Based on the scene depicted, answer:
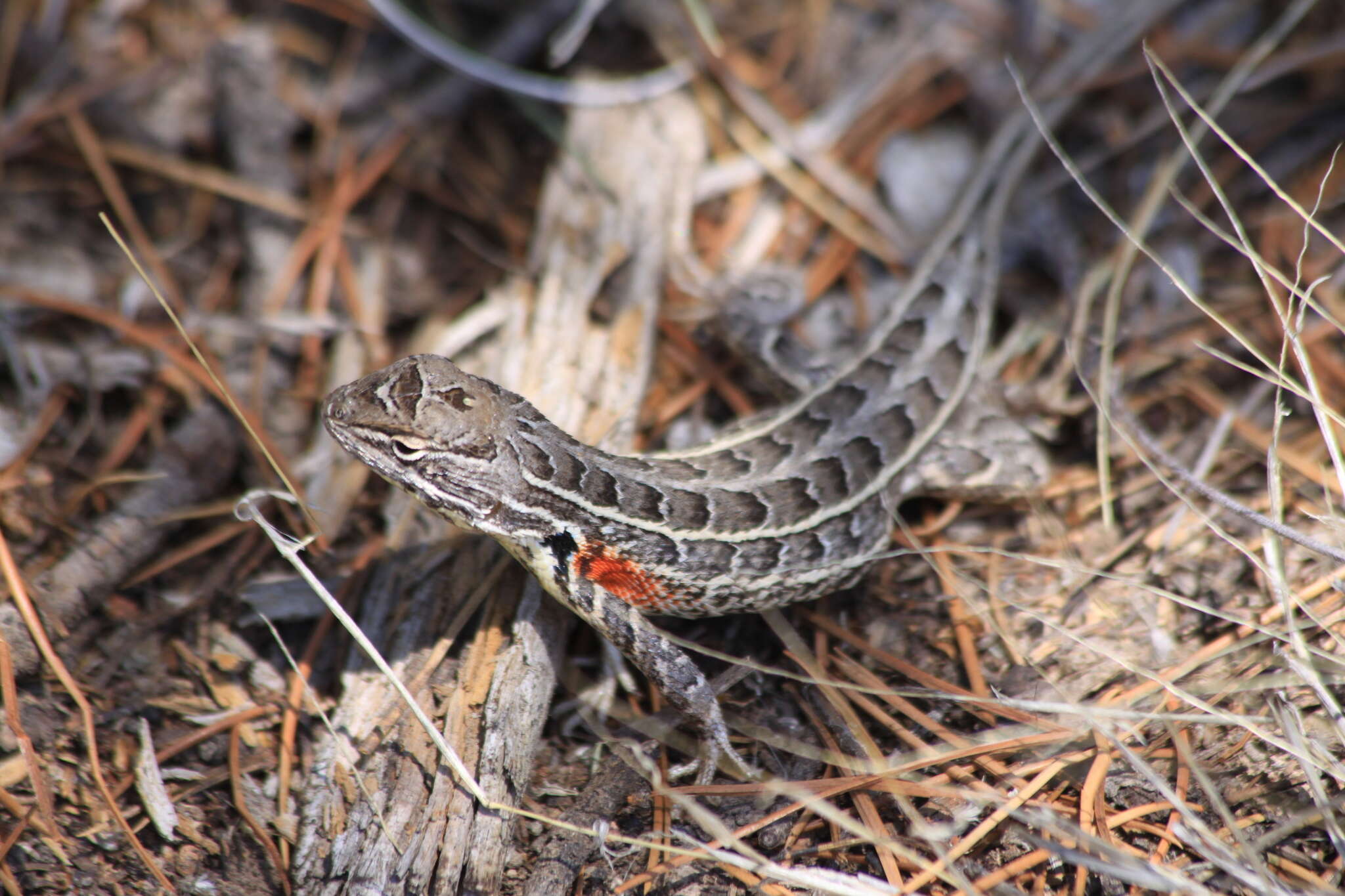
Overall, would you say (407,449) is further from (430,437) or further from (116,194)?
(116,194)

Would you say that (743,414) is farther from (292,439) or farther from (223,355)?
(223,355)

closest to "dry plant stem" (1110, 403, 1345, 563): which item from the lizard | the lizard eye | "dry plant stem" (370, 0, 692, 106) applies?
the lizard

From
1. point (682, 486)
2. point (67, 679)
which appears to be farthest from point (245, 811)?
point (682, 486)

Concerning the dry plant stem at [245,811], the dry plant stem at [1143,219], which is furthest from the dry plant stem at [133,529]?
the dry plant stem at [1143,219]

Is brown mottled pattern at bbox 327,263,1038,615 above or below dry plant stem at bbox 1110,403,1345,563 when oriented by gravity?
below

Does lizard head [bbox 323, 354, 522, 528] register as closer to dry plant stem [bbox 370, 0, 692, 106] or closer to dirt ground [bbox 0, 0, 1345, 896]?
dirt ground [bbox 0, 0, 1345, 896]
